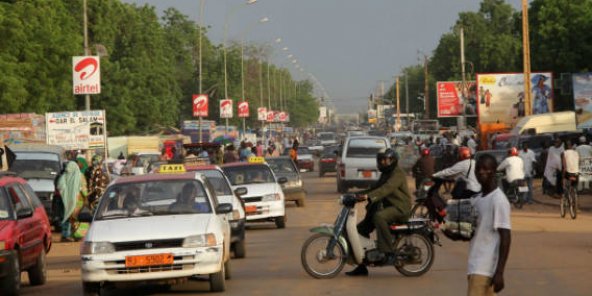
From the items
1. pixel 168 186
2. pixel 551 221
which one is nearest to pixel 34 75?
pixel 551 221

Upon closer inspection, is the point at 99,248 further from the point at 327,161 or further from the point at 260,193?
the point at 327,161

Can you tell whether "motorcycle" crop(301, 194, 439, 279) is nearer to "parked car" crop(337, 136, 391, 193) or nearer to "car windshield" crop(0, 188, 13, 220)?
"car windshield" crop(0, 188, 13, 220)

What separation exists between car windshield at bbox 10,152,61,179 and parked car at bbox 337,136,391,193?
13.5 metres

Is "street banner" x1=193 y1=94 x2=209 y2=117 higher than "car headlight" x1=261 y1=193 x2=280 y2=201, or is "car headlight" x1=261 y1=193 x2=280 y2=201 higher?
"street banner" x1=193 y1=94 x2=209 y2=117

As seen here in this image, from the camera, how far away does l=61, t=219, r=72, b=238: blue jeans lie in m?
26.5

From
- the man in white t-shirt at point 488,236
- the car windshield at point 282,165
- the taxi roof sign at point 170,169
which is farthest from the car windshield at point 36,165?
the man in white t-shirt at point 488,236

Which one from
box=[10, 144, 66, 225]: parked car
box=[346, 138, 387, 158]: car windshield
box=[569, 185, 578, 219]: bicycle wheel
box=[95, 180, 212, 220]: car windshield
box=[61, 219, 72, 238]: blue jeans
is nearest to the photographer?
box=[95, 180, 212, 220]: car windshield

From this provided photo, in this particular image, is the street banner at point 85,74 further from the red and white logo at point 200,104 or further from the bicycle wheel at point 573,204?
the red and white logo at point 200,104

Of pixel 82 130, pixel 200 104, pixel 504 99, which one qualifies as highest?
pixel 504 99

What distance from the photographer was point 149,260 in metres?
14.3

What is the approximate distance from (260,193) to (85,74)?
29.0ft

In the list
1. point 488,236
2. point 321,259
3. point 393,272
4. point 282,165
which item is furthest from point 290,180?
point 488,236

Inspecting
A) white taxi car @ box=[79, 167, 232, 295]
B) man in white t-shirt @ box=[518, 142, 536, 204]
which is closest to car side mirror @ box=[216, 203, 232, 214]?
white taxi car @ box=[79, 167, 232, 295]

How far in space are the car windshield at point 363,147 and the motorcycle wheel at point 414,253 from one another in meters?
26.1
